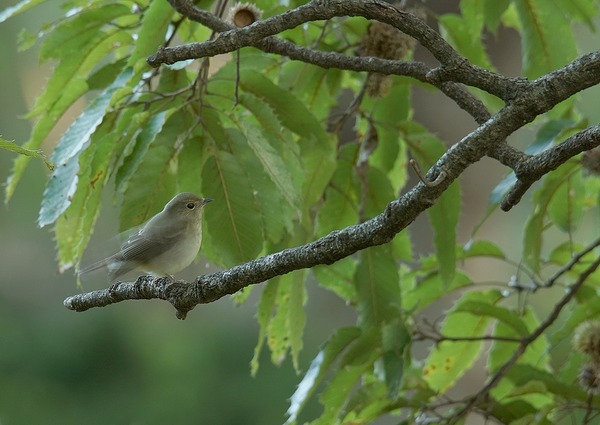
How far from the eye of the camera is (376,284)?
214 centimetres

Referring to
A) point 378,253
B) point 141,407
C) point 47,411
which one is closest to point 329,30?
point 378,253

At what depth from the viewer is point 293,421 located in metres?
1.96

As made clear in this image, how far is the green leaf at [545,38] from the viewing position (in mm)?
2123

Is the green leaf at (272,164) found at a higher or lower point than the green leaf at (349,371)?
higher

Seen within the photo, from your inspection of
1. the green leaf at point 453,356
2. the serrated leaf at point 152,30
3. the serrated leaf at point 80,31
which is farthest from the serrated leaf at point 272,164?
the green leaf at point 453,356

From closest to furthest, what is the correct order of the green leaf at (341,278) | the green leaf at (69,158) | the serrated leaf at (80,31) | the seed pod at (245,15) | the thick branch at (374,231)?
1. the thick branch at (374,231)
2. the green leaf at (69,158)
3. the seed pod at (245,15)
4. the serrated leaf at (80,31)
5. the green leaf at (341,278)

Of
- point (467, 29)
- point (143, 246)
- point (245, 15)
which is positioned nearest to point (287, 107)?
point (245, 15)

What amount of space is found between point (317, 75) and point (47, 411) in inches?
145

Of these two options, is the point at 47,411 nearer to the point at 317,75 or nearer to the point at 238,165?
the point at 317,75

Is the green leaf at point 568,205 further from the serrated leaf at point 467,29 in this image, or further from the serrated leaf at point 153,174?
the serrated leaf at point 153,174

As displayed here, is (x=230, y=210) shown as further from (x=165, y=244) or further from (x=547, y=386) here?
(x=547, y=386)

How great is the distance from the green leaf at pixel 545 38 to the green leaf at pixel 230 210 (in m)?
0.79

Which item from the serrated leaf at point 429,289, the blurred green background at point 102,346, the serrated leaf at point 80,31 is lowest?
the blurred green background at point 102,346

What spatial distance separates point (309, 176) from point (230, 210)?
0.42 metres
